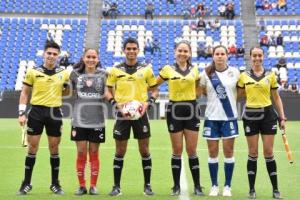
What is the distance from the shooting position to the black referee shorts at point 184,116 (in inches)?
337

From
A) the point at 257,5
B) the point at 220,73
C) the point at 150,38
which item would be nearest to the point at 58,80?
the point at 220,73

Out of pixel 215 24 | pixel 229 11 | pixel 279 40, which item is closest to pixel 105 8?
pixel 215 24

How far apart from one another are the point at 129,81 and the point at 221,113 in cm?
143

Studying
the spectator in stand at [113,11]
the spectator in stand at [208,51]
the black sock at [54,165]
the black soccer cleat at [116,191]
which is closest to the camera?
the black soccer cleat at [116,191]

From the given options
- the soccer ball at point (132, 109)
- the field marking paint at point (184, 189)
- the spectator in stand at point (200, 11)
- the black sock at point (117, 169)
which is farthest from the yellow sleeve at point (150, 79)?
the spectator in stand at point (200, 11)

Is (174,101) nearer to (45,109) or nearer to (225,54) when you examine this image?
(225,54)

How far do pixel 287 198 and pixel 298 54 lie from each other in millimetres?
26630

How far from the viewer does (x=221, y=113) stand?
858 cm

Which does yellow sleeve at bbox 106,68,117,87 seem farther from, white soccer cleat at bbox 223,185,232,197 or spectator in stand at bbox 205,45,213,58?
spectator in stand at bbox 205,45,213,58

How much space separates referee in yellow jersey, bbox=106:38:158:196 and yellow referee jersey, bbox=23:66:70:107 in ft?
2.46

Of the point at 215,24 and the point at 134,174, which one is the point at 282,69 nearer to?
the point at 215,24

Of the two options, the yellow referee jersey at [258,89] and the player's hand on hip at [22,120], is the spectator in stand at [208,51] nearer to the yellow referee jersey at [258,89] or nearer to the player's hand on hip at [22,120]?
the yellow referee jersey at [258,89]

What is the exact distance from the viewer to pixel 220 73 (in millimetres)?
8688

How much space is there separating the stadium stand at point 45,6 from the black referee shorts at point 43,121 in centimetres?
2950
